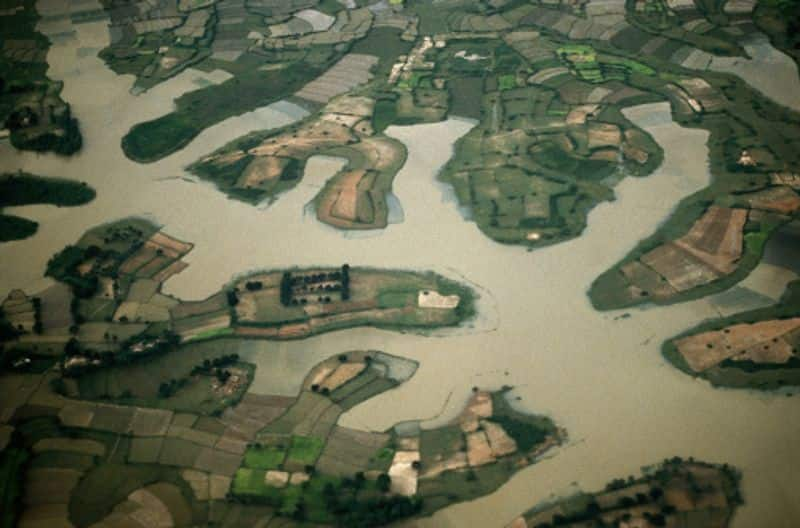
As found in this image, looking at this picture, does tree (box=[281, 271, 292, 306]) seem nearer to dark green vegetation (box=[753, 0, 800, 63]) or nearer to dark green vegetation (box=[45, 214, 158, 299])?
dark green vegetation (box=[45, 214, 158, 299])

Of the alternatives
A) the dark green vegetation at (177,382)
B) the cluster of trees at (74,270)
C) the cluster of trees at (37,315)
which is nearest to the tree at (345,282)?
the dark green vegetation at (177,382)

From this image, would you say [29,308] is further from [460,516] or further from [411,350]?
[460,516]

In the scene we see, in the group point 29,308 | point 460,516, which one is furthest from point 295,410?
point 29,308

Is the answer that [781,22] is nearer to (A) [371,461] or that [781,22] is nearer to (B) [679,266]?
(B) [679,266]

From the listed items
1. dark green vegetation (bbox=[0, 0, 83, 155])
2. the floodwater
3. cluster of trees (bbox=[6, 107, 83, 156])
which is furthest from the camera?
dark green vegetation (bbox=[0, 0, 83, 155])

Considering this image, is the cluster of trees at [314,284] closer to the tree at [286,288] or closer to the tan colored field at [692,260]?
the tree at [286,288]

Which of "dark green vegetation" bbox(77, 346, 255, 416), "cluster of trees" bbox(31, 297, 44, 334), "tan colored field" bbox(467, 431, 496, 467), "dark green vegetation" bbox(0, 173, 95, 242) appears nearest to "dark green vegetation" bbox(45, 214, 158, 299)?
"cluster of trees" bbox(31, 297, 44, 334)
